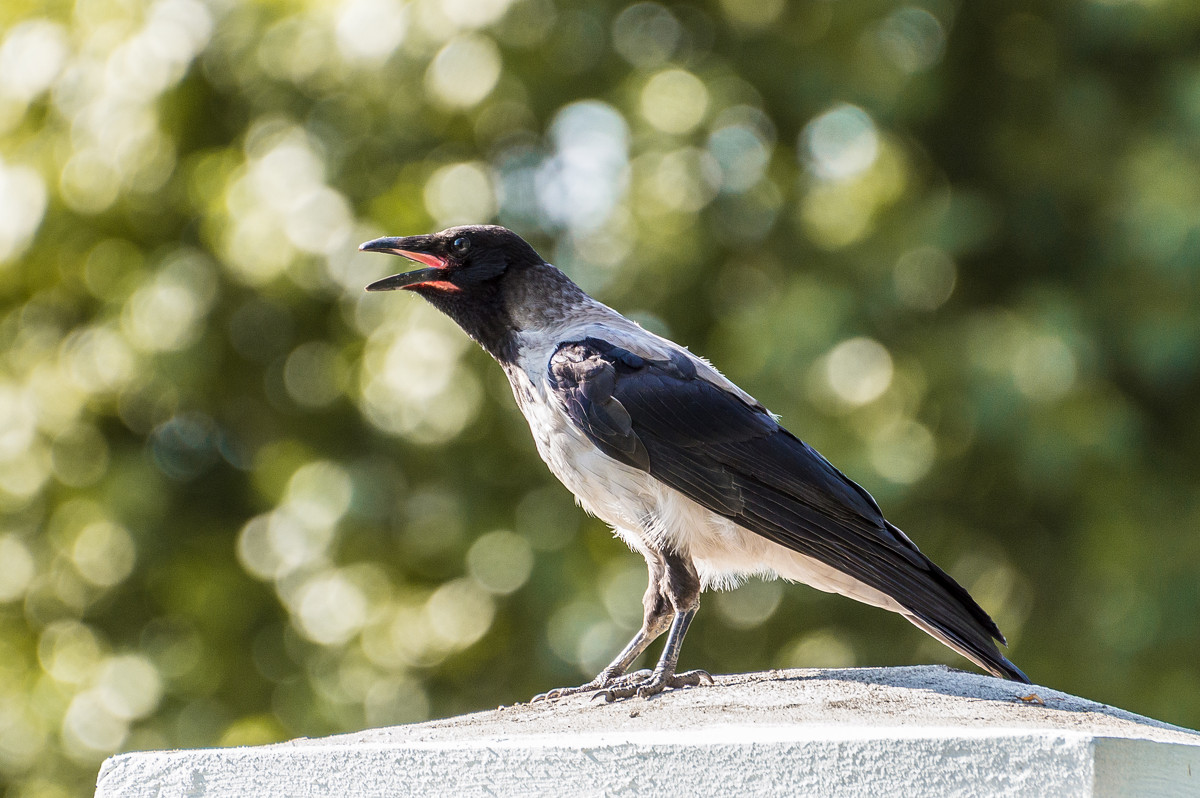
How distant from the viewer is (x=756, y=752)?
8.38ft

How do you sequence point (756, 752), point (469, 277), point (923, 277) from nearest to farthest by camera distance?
1. point (756, 752)
2. point (469, 277)
3. point (923, 277)

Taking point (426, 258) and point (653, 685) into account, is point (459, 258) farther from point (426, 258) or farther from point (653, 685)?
point (653, 685)

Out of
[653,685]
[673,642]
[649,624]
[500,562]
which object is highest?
[500,562]

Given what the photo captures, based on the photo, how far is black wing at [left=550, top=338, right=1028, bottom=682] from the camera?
152 inches

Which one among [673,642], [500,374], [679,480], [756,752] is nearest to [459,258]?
[679,480]

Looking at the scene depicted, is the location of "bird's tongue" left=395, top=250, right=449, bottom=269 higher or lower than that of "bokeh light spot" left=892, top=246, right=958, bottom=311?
lower

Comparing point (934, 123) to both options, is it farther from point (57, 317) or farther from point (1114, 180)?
point (57, 317)

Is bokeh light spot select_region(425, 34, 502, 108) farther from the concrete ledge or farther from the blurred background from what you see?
the concrete ledge

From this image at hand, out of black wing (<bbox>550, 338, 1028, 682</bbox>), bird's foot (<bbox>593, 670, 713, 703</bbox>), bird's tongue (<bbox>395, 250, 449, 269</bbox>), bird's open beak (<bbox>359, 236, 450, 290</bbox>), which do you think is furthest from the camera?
bird's tongue (<bbox>395, 250, 449, 269</bbox>)

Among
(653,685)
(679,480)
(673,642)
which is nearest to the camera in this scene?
(653,685)

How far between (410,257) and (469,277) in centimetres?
23

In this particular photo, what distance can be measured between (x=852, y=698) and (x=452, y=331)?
4864 mm

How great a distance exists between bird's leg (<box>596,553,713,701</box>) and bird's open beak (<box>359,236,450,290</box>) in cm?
133

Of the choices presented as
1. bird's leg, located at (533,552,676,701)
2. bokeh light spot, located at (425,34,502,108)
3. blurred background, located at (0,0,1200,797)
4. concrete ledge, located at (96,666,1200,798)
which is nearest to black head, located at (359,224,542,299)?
bird's leg, located at (533,552,676,701)
